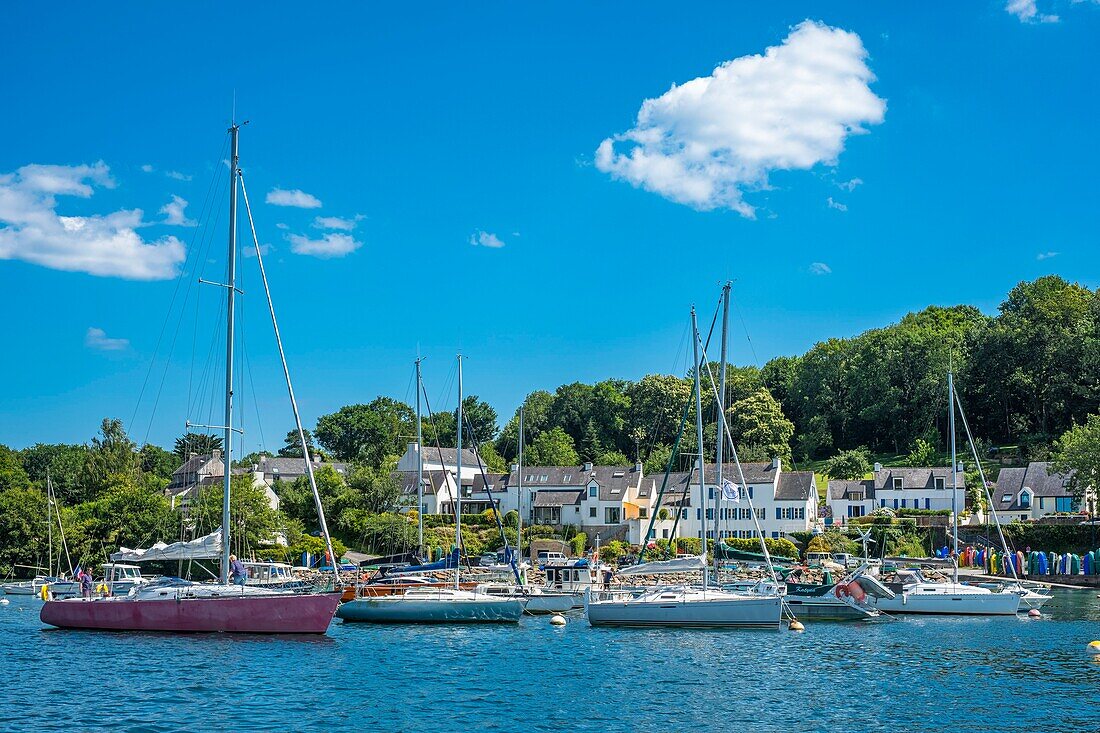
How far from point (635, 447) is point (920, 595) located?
9449 centimetres

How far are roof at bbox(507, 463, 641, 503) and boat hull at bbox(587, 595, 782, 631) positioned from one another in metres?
56.1

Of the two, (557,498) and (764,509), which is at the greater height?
(557,498)

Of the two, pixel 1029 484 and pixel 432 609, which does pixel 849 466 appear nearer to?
pixel 1029 484

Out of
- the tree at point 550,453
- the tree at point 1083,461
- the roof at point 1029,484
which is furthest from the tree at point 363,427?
the tree at point 1083,461

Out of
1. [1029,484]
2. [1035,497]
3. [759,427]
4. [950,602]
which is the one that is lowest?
[950,602]

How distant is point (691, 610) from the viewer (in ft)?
152

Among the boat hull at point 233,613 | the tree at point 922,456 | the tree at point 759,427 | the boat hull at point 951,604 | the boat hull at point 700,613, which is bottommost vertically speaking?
the boat hull at point 951,604

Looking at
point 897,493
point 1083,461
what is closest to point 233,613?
point 1083,461

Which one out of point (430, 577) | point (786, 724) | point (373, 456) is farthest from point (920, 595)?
point (373, 456)

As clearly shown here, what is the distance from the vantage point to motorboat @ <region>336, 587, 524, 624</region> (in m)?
48.8

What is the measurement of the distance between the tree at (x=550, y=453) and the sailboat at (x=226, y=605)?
90.2m

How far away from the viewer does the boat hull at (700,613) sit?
4628cm

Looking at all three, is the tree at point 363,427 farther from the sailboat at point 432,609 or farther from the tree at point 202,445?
the sailboat at point 432,609

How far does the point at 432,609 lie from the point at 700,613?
12524 mm
